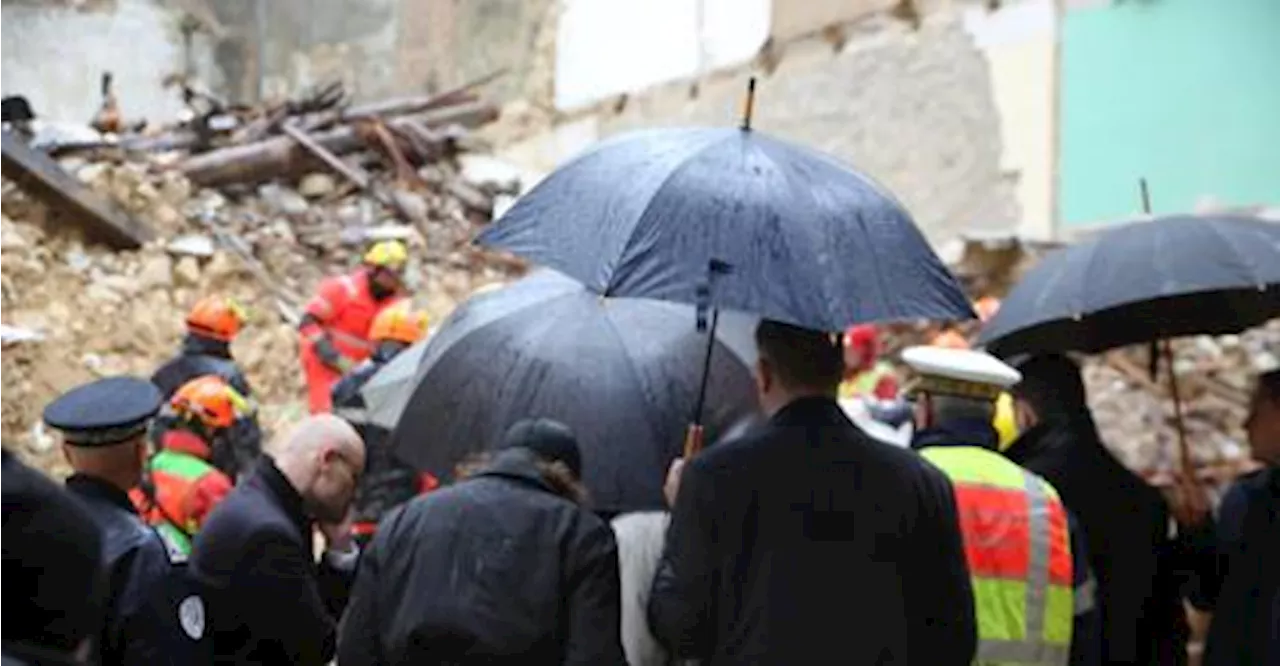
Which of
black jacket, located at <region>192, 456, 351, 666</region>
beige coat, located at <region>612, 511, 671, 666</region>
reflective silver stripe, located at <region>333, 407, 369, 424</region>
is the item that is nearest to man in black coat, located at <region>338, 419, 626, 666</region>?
beige coat, located at <region>612, 511, 671, 666</region>

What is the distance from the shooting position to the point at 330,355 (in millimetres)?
10836

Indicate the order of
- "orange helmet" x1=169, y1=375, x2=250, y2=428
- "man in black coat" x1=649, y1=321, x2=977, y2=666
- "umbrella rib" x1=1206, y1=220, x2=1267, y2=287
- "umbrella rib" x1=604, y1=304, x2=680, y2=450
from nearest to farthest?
1. "man in black coat" x1=649, y1=321, x2=977, y2=666
2. "umbrella rib" x1=1206, y1=220, x2=1267, y2=287
3. "umbrella rib" x1=604, y1=304, x2=680, y2=450
4. "orange helmet" x1=169, y1=375, x2=250, y2=428

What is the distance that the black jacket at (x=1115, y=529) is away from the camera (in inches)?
213

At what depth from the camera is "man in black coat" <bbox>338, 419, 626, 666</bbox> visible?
424cm

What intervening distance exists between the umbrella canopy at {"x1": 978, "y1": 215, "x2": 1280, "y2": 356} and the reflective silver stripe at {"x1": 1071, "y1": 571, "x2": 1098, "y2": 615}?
85cm

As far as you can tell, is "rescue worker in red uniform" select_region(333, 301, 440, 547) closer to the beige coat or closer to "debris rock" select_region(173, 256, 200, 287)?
the beige coat

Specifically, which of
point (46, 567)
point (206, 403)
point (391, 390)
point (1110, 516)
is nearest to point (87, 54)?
point (206, 403)

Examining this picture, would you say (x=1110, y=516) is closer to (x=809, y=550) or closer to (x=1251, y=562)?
(x=1251, y=562)

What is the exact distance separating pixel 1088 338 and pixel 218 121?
1096 cm

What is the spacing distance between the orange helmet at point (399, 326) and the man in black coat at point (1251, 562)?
4.94 meters

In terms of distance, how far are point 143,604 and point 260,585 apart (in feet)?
1.94

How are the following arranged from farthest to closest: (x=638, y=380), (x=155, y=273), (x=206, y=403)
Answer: (x=155, y=273) < (x=206, y=403) < (x=638, y=380)

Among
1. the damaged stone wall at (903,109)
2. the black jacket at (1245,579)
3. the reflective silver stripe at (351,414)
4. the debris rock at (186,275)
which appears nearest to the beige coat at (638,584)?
the black jacket at (1245,579)

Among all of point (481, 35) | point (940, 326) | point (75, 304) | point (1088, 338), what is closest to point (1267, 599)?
point (1088, 338)
